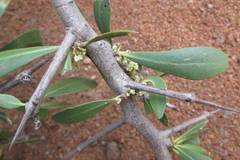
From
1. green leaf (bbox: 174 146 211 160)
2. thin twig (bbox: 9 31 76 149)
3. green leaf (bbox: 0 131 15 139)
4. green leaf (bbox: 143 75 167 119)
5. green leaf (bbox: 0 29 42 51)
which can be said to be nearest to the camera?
thin twig (bbox: 9 31 76 149)

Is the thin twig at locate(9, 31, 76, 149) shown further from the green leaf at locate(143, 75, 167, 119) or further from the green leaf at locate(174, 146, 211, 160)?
the green leaf at locate(174, 146, 211, 160)

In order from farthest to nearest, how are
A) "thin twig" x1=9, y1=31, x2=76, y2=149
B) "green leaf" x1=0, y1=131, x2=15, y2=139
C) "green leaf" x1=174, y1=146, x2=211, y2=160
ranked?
"green leaf" x1=0, y1=131, x2=15, y2=139 → "green leaf" x1=174, y1=146, x2=211, y2=160 → "thin twig" x1=9, y1=31, x2=76, y2=149

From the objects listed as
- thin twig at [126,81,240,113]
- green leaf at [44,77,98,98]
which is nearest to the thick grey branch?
thin twig at [126,81,240,113]

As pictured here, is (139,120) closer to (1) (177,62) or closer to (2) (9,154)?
(1) (177,62)

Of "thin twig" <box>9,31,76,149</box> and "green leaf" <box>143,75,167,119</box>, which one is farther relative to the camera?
"green leaf" <box>143,75,167,119</box>

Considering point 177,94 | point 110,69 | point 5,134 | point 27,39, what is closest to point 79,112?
point 110,69

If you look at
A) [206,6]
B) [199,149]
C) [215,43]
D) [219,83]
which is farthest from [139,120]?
[206,6]

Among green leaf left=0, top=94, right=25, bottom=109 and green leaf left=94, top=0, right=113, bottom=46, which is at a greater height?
green leaf left=94, top=0, right=113, bottom=46

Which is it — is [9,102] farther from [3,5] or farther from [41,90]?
[3,5]

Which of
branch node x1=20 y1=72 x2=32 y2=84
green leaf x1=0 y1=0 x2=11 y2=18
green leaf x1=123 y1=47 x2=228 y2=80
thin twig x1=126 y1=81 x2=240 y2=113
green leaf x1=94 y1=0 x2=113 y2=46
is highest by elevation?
green leaf x1=0 y1=0 x2=11 y2=18
